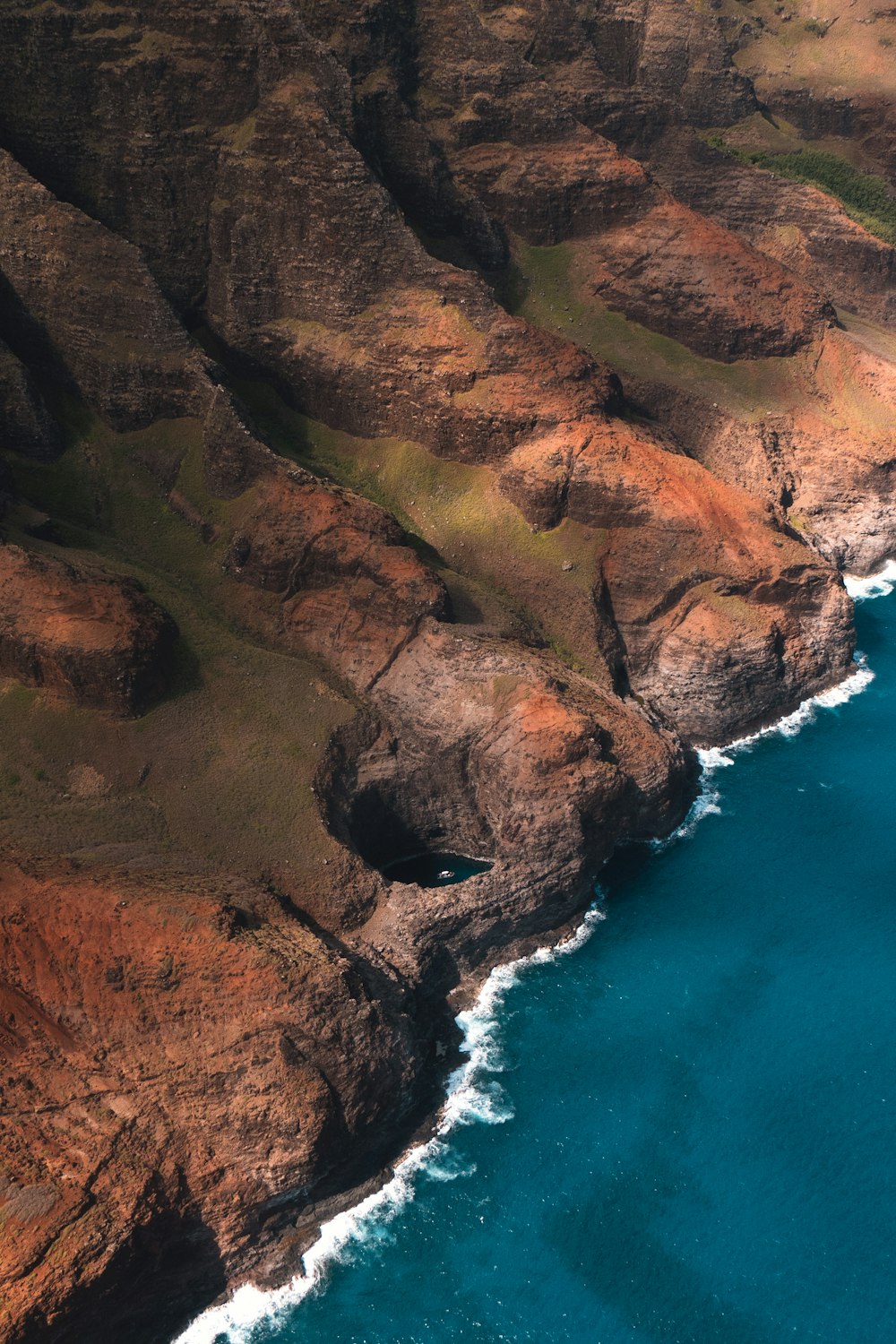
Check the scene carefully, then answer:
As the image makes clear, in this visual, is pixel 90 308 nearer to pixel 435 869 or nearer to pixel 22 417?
pixel 22 417

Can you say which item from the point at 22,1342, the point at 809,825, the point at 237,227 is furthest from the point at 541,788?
the point at 237,227

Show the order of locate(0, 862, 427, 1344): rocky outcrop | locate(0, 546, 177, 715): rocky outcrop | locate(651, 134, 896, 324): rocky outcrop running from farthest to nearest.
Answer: locate(651, 134, 896, 324): rocky outcrop
locate(0, 546, 177, 715): rocky outcrop
locate(0, 862, 427, 1344): rocky outcrop

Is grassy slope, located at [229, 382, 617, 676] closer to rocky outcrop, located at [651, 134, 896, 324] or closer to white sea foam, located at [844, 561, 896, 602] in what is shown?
white sea foam, located at [844, 561, 896, 602]

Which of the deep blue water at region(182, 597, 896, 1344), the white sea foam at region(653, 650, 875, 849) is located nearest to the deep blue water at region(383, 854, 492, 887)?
the deep blue water at region(182, 597, 896, 1344)

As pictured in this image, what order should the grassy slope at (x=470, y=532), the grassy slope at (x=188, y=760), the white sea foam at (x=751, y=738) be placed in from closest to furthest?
the grassy slope at (x=188, y=760) < the white sea foam at (x=751, y=738) < the grassy slope at (x=470, y=532)

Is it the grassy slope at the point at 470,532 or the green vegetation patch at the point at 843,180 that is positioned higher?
the green vegetation patch at the point at 843,180

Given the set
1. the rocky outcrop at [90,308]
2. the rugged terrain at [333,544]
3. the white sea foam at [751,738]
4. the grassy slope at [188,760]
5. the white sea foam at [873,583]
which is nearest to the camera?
the rugged terrain at [333,544]

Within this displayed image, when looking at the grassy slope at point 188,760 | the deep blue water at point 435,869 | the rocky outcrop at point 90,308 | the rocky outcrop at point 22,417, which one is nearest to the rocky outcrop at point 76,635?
the grassy slope at point 188,760

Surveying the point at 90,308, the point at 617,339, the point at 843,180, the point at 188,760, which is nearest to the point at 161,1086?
the point at 188,760

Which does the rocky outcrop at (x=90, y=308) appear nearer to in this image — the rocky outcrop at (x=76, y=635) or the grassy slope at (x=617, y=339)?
the rocky outcrop at (x=76, y=635)
